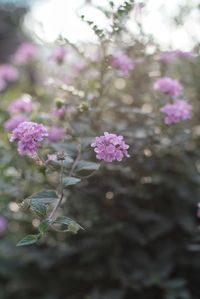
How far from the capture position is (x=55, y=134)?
168 centimetres

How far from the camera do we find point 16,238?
2188 millimetres

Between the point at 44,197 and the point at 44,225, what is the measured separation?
11 centimetres

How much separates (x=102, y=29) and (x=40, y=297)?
1.05m

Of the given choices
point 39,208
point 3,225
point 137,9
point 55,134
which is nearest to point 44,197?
point 39,208

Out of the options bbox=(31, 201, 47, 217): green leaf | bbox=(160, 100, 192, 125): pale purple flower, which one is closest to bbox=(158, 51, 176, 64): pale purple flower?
bbox=(160, 100, 192, 125): pale purple flower

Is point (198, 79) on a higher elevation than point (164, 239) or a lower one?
higher

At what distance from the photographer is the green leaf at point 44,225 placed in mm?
1130

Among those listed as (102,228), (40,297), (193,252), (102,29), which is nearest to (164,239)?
(193,252)

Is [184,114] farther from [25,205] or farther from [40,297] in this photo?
[40,297]

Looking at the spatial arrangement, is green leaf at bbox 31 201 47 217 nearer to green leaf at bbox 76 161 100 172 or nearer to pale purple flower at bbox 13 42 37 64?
green leaf at bbox 76 161 100 172

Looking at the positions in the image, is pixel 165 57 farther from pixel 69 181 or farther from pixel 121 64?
pixel 69 181

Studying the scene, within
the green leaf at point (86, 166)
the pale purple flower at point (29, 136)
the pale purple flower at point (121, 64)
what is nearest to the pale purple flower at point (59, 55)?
the pale purple flower at point (121, 64)

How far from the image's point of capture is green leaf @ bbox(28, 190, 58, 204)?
1206mm

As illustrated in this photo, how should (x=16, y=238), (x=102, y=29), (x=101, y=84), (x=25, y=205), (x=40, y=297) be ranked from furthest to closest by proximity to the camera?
(x=16, y=238)
(x=40, y=297)
(x=101, y=84)
(x=102, y=29)
(x=25, y=205)
